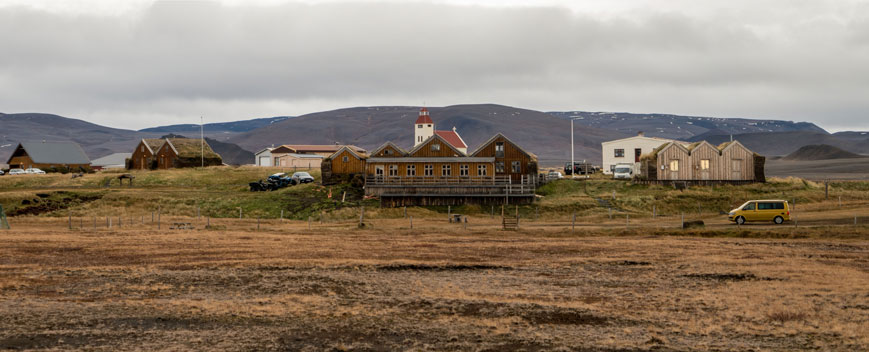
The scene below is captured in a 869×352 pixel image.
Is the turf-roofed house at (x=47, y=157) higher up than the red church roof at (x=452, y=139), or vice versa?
the red church roof at (x=452, y=139)

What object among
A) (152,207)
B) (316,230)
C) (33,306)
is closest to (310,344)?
(33,306)

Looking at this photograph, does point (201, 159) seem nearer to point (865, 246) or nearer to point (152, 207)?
point (152, 207)

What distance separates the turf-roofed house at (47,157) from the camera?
376 ft

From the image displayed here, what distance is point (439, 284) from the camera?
27266 mm

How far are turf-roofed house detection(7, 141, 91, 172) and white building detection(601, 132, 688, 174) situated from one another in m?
87.3

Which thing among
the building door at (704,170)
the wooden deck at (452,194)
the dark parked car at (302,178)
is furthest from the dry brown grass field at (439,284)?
the dark parked car at (302,178)

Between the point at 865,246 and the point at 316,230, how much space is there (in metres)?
34.6

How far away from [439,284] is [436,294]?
2145 millimetres

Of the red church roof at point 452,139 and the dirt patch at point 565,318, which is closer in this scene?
the dirt patch at point 565,318

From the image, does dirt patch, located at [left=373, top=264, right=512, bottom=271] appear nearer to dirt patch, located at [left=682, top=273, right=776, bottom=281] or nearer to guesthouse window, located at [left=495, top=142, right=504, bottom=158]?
dirt patch, located at [left=682, top=273, right=776, bottom=281]

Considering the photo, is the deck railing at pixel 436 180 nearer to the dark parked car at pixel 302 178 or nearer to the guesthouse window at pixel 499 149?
the guesthouse window at pixel 499 149

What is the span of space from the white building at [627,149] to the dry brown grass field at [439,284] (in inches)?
1432

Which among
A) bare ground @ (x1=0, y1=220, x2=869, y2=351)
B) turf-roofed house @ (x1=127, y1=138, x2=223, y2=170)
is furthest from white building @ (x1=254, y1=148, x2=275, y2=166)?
bare ground @ (x1=0, y1=220, x2=869, y2=351)

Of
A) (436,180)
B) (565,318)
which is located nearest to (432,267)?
(565,318)
